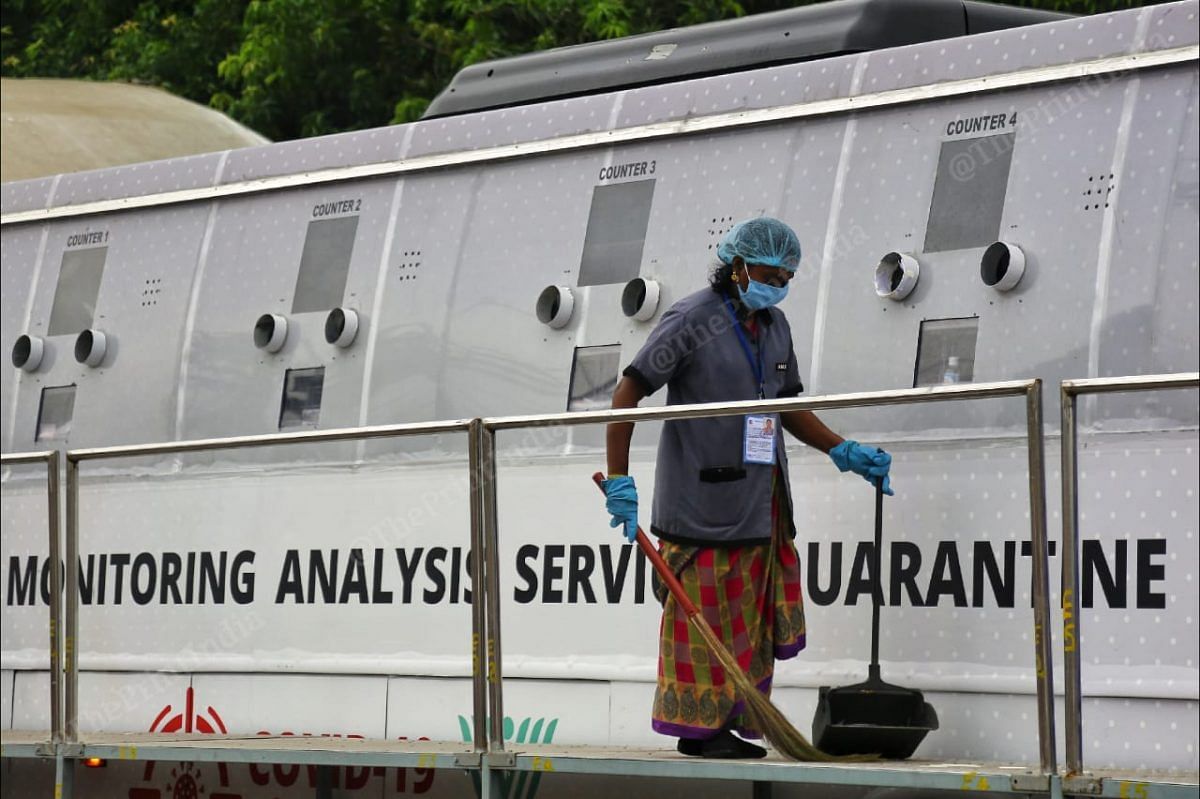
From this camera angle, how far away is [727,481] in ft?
19.5

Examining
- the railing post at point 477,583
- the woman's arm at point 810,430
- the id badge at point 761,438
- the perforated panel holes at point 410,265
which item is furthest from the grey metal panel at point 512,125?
the woman's arm at point 810,430

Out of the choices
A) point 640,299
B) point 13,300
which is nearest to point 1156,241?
point 640,299

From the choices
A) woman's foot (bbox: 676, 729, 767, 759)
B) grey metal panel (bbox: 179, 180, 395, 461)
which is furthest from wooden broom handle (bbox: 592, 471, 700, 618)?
grey metal panel (bbox: 179, 180, 395, 461)

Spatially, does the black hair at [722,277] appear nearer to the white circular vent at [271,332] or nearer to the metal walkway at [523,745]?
the metal walkway at [523,745]

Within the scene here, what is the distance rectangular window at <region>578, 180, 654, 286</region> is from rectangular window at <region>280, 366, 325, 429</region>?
1.45 m

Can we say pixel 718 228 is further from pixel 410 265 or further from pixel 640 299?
pixel 410 265

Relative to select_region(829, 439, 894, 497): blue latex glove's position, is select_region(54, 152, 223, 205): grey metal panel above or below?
above

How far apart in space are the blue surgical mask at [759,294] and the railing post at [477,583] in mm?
857

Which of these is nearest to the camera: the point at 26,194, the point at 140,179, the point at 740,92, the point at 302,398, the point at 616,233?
the point at 740,92

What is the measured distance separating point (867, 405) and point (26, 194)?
20.8 ft

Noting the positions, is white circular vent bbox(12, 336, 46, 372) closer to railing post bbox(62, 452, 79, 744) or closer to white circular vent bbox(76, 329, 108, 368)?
white circular vent bbox(76, 329, 108, 368)

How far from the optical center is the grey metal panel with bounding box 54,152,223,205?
9758mm

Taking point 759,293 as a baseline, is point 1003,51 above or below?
above

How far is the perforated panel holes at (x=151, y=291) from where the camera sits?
9727 millimetres
